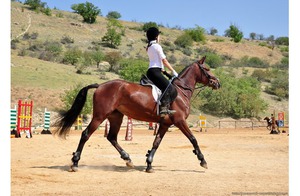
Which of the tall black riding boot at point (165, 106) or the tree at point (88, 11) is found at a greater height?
the tree at point (88, 11)

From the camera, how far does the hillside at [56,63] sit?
146ft

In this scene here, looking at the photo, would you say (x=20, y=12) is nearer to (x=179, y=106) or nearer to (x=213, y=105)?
(x=213, y=105)

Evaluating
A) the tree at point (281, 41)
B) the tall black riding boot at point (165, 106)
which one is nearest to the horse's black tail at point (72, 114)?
the tall black riding boot at point (165, 106)

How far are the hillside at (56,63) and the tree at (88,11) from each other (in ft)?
4.20

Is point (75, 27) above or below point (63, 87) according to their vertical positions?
above

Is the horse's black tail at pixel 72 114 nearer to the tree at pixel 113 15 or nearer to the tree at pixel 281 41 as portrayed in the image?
the tree at pixel 113 15

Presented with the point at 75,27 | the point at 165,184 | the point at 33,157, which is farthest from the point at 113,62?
the point at 165,184

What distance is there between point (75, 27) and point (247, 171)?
8176 cm

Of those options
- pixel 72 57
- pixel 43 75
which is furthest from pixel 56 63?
pixel 43 75

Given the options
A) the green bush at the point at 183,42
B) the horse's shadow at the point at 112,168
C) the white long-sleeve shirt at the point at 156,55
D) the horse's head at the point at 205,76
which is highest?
the green bush at the point at 183,42

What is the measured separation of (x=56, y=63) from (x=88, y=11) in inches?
1627

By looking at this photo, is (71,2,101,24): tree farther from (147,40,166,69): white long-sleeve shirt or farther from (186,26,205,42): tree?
(147,40,166,69): white long-sleeve shirt

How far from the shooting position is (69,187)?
26.0 ft

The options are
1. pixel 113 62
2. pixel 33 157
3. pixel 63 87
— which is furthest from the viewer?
pixel 113 62
